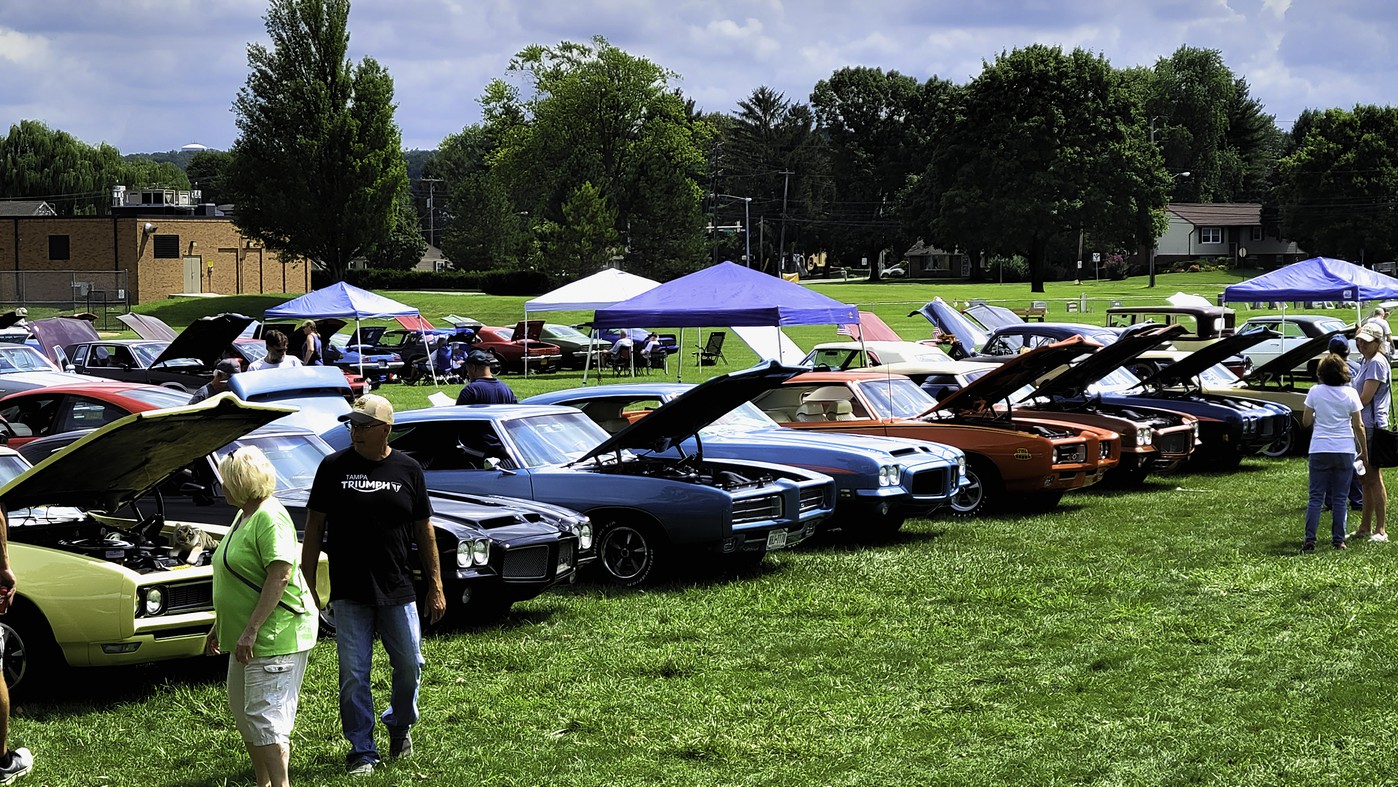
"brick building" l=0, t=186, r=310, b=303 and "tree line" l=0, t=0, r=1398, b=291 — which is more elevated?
"tree line" l=0, t=0, r=1398, b=291

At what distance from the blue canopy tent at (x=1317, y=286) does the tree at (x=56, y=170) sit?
95.3 m

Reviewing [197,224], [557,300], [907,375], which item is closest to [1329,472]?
[907,375]

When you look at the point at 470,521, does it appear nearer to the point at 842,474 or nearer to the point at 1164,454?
the point at 842,474

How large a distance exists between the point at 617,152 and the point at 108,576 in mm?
73515

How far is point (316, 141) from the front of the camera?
2461 inches

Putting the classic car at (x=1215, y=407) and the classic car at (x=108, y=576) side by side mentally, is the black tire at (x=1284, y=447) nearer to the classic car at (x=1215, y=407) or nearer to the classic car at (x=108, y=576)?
the classic car at (x=1215, y=407)

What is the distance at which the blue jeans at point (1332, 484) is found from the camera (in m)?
11.6

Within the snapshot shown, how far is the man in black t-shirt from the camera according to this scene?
6.32 metres

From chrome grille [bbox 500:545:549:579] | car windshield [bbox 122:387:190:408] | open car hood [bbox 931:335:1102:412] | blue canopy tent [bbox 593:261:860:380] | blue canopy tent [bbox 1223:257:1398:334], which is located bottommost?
chrome grille [bbox 500:545:549:579]

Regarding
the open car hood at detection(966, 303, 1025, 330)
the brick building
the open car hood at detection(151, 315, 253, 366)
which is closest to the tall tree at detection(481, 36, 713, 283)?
the brick building

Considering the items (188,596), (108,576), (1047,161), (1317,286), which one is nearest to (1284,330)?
Answer: (1317,286)

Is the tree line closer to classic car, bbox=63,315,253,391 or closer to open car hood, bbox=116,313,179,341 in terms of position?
open car hood, bbox=116,313,179,341

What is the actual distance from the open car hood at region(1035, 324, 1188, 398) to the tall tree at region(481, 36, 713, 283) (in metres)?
61.8

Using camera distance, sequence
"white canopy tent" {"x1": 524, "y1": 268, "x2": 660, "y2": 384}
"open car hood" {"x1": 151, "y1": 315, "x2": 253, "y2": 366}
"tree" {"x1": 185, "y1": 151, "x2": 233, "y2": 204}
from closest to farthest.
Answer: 1. "open car hood" {"x1": 151, "y1": 315, "x2": 253, "y2": 366}
2. "white canopy tent" {"x1": 524, "y1": 268, "x2": 660, "y2": 384}
3. "tree" {"x1": 185, "y1": 151, "x2": 233, "y2": 204}
